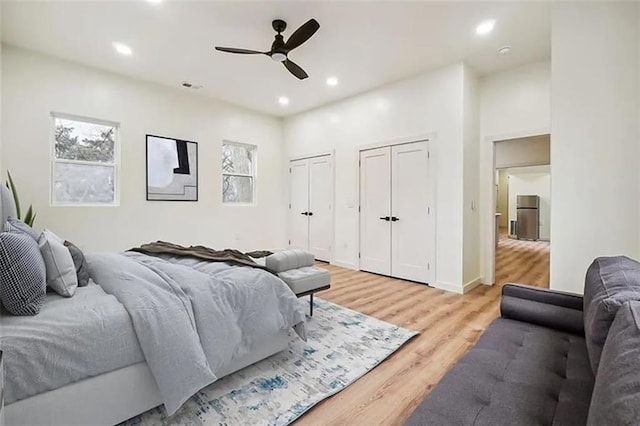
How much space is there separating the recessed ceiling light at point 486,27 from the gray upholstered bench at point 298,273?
10.1 ft

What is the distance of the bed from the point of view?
124cm

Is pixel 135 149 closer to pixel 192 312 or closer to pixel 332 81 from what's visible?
pixel 332 81

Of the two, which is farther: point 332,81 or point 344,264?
point 344,264

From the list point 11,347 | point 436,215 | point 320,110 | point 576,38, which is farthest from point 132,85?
point 576,38

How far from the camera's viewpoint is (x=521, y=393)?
113 centimetres

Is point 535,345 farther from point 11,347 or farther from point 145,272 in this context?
point 11,347

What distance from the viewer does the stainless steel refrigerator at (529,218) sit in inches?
397

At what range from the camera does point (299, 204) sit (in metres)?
6.29

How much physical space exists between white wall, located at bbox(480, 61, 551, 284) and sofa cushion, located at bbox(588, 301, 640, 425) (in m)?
3.74

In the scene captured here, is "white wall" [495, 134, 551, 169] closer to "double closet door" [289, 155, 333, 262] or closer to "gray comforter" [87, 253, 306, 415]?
"double closet door" [289, 155, 333, 262]

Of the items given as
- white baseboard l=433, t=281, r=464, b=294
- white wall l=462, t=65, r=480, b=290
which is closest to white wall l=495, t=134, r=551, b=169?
white wall l=462, t=65, r=480, b=290

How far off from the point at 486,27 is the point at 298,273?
10.8ft

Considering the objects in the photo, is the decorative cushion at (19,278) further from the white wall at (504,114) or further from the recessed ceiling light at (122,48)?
the white wall at (504,114)

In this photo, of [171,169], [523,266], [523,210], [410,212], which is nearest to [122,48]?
[171,169]
